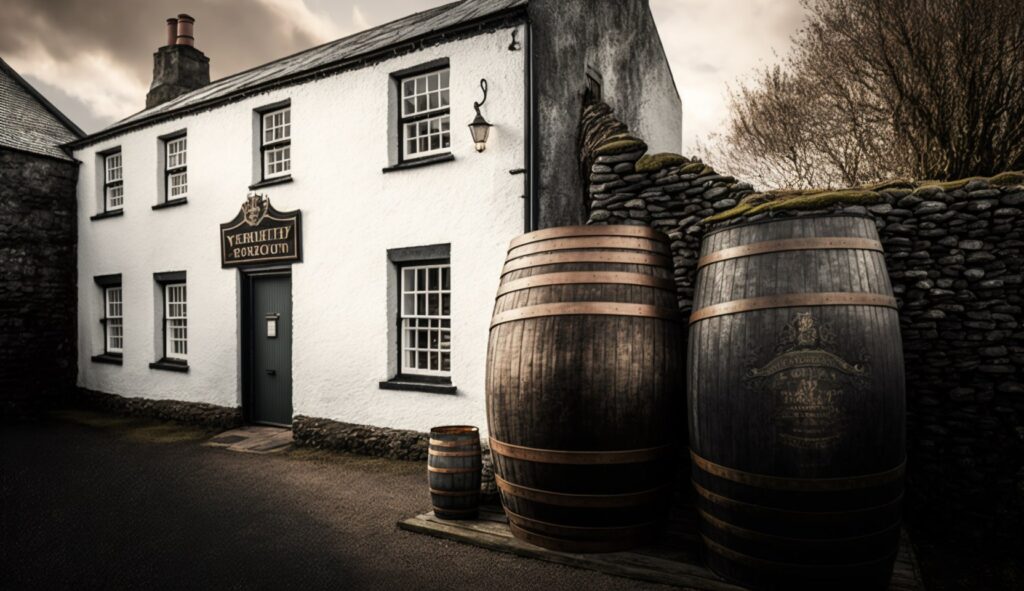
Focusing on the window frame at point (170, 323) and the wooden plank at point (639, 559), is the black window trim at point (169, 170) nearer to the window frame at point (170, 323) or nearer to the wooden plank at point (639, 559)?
the window frame at point (170, 323)

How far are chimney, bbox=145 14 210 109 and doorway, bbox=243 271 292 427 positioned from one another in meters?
7.08

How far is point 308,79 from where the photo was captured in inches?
339

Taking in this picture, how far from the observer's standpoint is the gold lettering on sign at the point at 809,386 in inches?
132

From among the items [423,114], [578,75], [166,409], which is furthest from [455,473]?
[166,409]

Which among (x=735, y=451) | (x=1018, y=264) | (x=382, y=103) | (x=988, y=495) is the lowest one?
(x=988, y=495)

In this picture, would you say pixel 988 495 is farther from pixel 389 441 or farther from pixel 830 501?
pixel 389 441

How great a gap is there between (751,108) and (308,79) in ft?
34.6

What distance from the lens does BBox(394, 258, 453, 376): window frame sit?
7470 millimetres

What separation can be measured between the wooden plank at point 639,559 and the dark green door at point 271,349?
493 centimetres

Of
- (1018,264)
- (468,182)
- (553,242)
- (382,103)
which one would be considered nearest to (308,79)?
(382,103)

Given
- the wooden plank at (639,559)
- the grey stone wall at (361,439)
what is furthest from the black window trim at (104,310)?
the wooden plank at (639,559)

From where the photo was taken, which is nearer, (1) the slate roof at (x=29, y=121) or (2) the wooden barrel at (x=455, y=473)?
(2) the wooden barrel at (x=455, y=473)

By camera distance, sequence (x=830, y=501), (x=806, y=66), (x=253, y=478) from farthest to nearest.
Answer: (x=806, y=66)
(x=253, y=478)
(x=830, y=501)

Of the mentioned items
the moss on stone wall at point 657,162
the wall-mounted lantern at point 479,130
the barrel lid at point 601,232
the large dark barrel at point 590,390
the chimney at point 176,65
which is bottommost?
the large dark barrel at point 590,390
